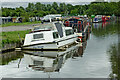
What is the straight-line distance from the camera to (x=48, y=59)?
4175 centimetres

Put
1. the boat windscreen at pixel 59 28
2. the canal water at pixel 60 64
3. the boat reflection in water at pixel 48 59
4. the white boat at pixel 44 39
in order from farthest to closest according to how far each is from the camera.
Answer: the boat windscreen at pixel 59 28
the white boat at pixel 44 39
the boat reflection in water at pixel 48 59
the canal water at pixel 60 64

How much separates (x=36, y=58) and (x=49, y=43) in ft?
17.9

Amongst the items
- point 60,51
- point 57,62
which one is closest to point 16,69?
point 57,62

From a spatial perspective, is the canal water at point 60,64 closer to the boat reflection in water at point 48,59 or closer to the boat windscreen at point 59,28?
the boat reflection in water at point 48,59

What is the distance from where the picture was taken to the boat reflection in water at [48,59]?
1411 inches

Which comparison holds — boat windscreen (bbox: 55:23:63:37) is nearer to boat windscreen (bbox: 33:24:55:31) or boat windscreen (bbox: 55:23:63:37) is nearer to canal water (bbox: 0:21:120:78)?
boat windscreen (bbox: 33:24:55:31)

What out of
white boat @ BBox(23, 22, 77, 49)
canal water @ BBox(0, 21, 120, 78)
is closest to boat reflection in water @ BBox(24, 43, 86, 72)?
canal water @ BBox(0, 21, 120, 78)

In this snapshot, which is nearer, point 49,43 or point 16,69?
point 16,69

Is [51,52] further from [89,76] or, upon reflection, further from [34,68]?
[89,76]

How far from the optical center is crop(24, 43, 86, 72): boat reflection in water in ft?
118

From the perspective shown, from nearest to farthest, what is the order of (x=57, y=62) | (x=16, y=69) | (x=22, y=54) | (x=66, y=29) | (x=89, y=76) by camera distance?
(x=89, y=76), (x=16, y=69), (x=57, y=62), (x=22, y=54), (x=66, y=29)

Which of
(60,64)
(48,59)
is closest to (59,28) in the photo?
(48,59)

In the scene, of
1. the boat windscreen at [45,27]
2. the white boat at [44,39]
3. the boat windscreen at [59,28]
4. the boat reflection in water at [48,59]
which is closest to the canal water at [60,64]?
the boat reflection in water at [48,59]

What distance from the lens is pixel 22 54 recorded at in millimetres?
45750
